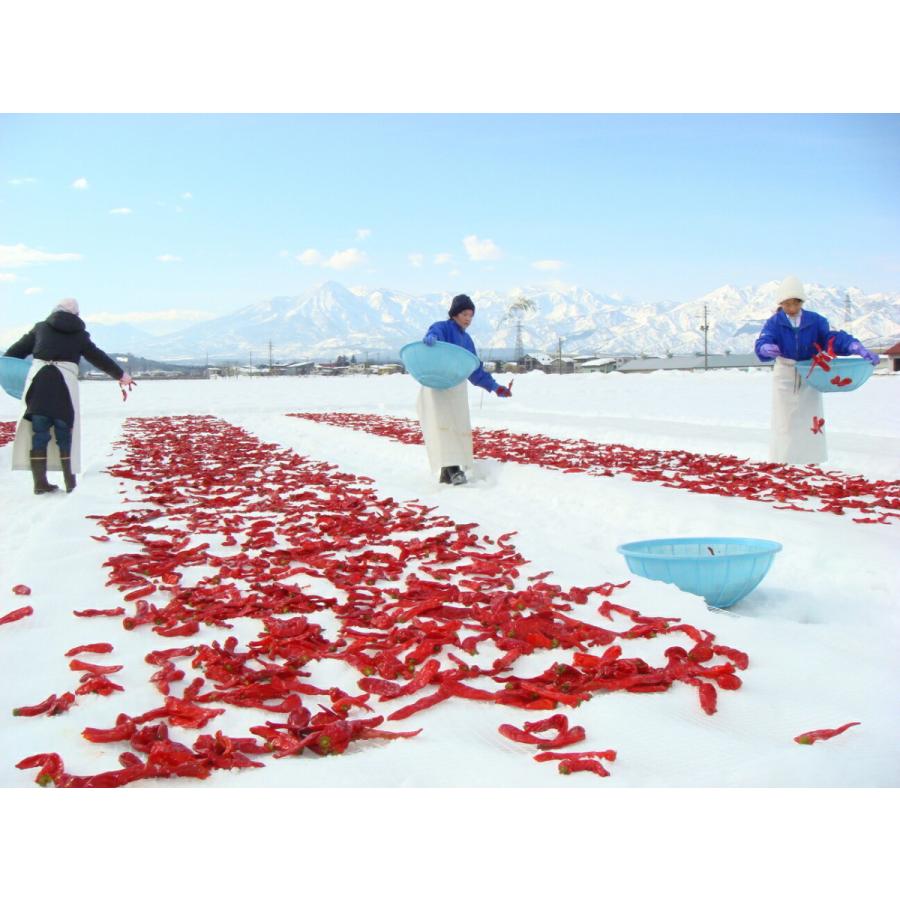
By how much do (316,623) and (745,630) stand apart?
1971 mm

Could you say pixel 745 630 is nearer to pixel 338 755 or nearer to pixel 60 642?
pixel 338 755

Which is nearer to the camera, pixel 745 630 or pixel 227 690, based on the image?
pixel 227 690

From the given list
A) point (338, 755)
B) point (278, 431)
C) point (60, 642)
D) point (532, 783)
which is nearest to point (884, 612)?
point (532, 783)

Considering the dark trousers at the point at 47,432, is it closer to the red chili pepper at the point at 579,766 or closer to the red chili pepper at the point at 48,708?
the red chili pepper at the point at 48,708

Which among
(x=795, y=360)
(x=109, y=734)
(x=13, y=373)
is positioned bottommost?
(x=109, y=734)

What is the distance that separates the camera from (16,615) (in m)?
3.83

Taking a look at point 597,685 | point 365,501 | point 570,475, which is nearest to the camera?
point 597,685

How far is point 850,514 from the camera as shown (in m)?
6.10

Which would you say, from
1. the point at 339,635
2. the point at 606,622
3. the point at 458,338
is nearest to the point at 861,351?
the point at 458,338

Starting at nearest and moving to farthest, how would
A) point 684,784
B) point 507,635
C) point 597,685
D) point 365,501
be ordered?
point 684,784 → point 597,685 → point 507,635 → point 365,501

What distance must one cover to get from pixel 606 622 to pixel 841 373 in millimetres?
5552

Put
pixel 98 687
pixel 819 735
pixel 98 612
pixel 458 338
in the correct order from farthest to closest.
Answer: pixel 458 338, pixel 98 612, pixel 98 687, pixel 819 735

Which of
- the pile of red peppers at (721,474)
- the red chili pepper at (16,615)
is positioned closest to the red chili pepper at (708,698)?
the red chili pepper at (16,615)

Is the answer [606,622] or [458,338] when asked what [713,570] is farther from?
[458,338]
